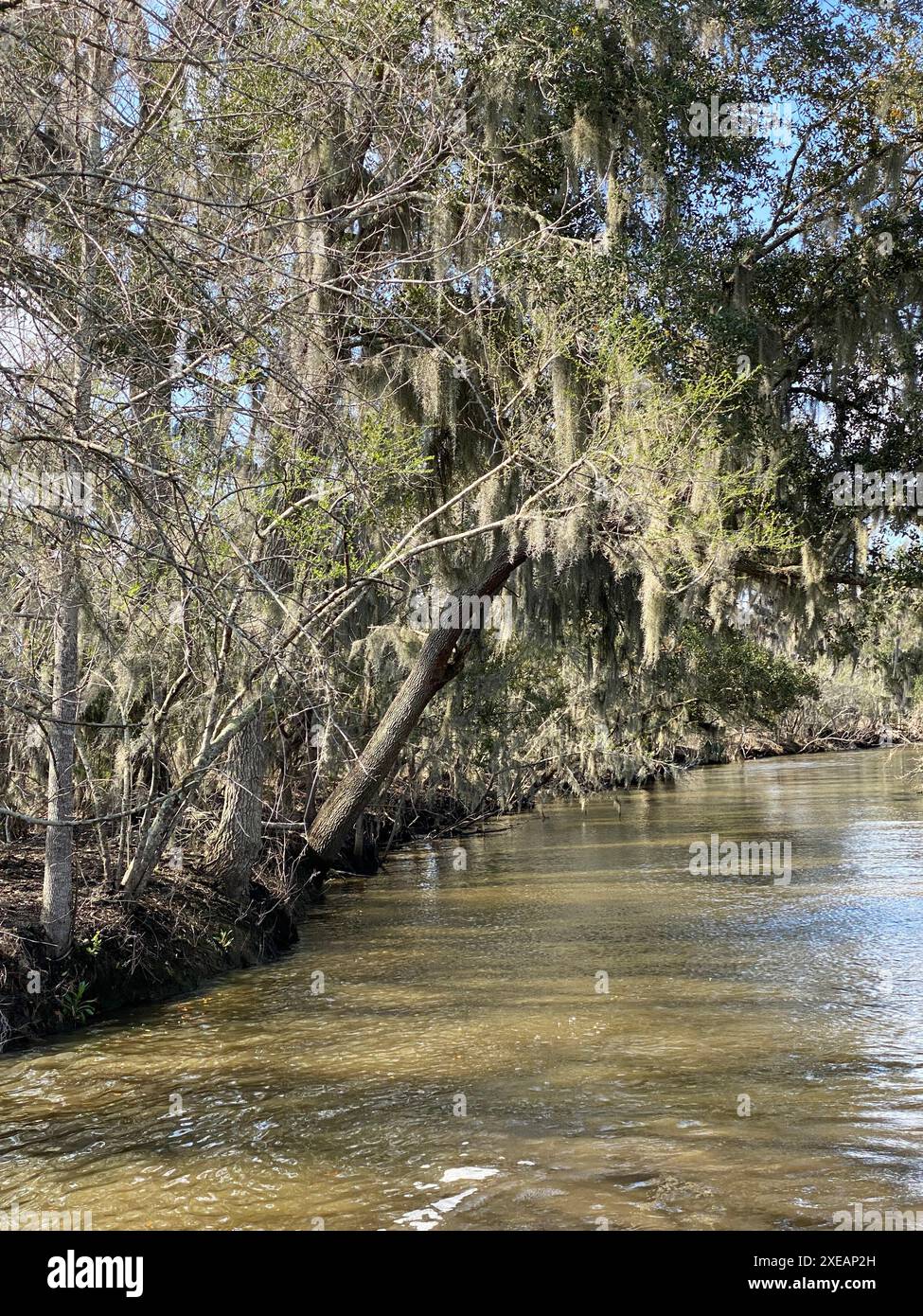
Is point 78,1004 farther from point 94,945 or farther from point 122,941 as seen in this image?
point 122,941

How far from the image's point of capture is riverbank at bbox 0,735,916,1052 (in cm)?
714

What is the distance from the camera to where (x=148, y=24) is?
4340mm

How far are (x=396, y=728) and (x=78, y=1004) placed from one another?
5452 mm

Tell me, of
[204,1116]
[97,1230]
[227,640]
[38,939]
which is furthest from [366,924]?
[97,1230]

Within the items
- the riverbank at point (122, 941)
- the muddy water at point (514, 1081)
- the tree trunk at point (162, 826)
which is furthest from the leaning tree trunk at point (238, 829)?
the tree trunk at point (162, 826)

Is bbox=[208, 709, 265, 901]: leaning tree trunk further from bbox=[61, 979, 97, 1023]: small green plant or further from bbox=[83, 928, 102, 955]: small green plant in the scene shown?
bbox=[61, 979, 97, 1023]: small green plant

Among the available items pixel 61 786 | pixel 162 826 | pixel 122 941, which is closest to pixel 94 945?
pixel 122 941

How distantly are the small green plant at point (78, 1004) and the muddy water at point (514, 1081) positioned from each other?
0.69 ft

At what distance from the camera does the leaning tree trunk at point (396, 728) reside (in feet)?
40.7

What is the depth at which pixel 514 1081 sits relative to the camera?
639 cm

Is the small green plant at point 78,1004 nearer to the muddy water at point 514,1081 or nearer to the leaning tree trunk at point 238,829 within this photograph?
the muddy water at point 514,1081
